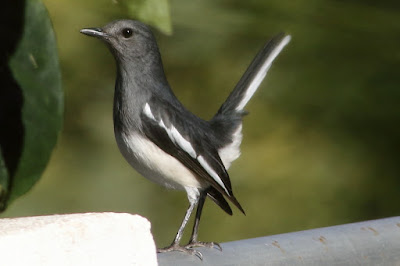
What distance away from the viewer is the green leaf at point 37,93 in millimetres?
1731

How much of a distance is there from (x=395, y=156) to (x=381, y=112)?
186 mm

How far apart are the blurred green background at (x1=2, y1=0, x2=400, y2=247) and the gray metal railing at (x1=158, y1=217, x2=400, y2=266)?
146 centimetres

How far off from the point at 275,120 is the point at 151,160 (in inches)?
41.3

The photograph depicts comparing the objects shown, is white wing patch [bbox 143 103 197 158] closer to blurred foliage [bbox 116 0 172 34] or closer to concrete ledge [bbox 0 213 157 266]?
blurred foliage [bbox 116 0 172 34]

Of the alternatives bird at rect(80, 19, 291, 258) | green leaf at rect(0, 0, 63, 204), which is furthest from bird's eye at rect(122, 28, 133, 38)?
green leaf at rect(0, 0, 63, 204)

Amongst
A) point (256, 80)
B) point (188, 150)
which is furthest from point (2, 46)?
point (256, 80)

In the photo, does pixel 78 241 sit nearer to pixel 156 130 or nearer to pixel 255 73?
pixel 156 130

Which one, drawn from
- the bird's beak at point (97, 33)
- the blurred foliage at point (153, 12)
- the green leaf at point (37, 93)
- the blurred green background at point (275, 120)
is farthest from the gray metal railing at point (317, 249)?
the blurred green background at point (275, 120)

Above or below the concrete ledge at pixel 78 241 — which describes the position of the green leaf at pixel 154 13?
above

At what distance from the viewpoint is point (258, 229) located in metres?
3.31

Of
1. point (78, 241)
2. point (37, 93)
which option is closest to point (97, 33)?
point (37, 93)

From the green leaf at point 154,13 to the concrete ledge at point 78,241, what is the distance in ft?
1.26

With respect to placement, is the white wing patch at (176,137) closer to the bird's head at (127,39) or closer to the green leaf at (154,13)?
the bird's head at (127,39)

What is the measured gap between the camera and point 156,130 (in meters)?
2.41
